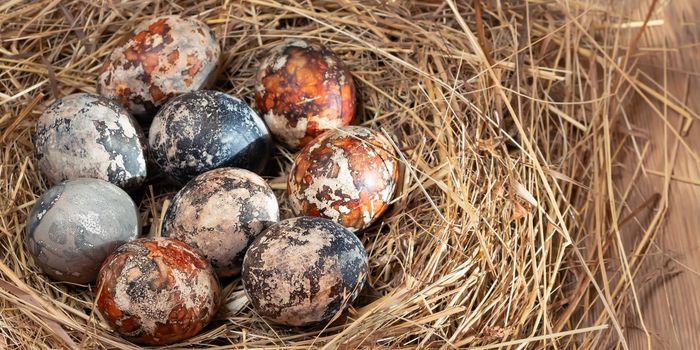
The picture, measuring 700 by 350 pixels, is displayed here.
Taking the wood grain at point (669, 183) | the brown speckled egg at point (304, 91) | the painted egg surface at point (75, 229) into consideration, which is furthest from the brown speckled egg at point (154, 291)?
the wood grain at point (669, 183)

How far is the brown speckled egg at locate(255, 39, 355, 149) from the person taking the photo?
6.81 feet

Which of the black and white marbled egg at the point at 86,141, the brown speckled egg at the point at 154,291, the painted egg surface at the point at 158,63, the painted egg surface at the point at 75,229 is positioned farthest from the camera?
the painted egg surface at the point at 158,63

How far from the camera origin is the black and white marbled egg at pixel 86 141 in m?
1.97

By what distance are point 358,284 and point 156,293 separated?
42 cm

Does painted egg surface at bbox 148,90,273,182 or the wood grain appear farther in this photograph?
painted egg surface at bbox 148,90,273,182

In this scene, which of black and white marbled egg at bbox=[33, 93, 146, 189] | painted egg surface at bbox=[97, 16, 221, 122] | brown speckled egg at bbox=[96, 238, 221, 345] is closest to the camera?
brown speckled egg at bbox=[96, 238, 221, 345]

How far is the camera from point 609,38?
2287 mm

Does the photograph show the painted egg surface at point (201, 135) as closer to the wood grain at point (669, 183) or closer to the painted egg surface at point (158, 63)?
the painted egg surface at point (158, 63)

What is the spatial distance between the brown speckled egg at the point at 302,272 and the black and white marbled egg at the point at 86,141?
1.41ft

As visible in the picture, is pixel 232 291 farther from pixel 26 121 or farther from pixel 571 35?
pixel 571 35

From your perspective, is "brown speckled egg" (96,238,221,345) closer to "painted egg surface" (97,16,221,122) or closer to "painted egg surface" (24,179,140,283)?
"painted egg surface" (24,179,140,283)

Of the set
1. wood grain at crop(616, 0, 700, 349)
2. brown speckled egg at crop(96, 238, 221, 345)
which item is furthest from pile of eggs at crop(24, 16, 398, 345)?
wood grain at crop(616, 0, 700, 349)

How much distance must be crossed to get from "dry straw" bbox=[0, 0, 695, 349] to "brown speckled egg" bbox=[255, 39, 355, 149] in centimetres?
13

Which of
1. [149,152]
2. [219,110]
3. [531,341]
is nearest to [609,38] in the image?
[531,341]
